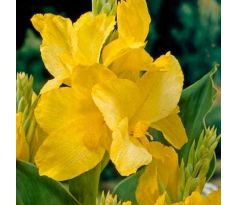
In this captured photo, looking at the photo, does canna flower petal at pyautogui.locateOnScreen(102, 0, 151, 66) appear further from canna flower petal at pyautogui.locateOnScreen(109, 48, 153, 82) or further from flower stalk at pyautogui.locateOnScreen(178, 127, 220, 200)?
flower stalk at pyautogui.locateOnScreen(178, 127, 220, 200)

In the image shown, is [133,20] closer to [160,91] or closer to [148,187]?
[160,91]

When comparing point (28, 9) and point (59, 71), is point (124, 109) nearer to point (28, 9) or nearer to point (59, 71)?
point (59, 71)

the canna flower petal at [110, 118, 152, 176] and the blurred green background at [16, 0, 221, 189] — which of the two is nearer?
the canna flower petal at [110, 118, 152, 176]

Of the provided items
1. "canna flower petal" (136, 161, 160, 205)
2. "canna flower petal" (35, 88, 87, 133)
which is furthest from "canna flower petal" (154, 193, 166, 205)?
"canna flower petal" (35, 88, 87, 133)

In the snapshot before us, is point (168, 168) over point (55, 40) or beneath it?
beneath

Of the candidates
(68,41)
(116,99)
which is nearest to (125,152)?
(116,99)

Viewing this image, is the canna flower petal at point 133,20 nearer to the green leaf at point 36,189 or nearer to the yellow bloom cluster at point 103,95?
the yellow bloom cluster at point 103,95
